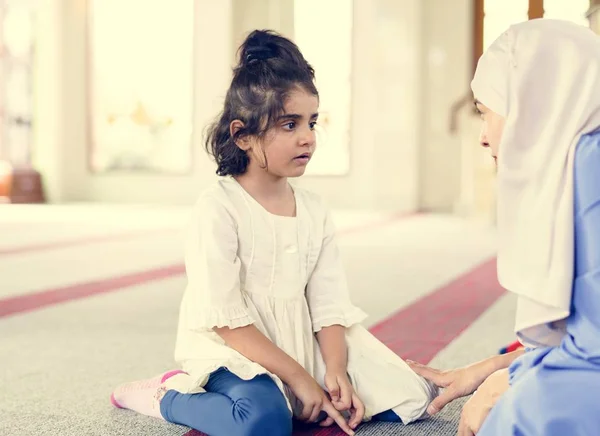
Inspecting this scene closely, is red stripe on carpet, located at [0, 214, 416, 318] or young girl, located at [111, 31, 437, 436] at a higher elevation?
young girl, located at [111, 31, 437, 436]

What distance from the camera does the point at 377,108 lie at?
322 inches

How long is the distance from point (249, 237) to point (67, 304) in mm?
1513

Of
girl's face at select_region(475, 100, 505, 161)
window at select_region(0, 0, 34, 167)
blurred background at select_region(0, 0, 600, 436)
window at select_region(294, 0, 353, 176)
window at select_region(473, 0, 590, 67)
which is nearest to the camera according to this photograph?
girl's face at select_region(475, 100, 505, 161)

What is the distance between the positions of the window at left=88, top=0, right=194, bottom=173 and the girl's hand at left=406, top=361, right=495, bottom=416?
7479 mm

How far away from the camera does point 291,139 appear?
1.62 metres

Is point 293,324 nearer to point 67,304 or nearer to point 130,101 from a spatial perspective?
point 67,304

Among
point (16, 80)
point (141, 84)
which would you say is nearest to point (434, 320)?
point (141, 84)

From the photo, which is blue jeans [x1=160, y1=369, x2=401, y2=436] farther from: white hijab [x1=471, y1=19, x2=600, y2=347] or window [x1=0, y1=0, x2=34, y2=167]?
window [x1=0, y1=0, x2=34, y2=167]

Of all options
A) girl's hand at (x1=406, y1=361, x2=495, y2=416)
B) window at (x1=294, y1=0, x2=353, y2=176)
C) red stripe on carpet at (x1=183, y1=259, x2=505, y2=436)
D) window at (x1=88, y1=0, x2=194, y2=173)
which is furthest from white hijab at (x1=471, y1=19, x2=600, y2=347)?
window at (x1=88, y1=0, x2=194, y2=173)

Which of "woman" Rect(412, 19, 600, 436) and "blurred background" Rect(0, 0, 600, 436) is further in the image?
"blurred background" Rect(0, 0, 600, 436)

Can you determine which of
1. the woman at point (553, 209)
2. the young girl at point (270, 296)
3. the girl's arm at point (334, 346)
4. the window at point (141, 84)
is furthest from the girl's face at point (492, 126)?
the window at point (141, 84)

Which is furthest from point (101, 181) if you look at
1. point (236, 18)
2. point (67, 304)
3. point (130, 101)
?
point (67, 304)

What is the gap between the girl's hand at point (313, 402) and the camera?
61.1 inches

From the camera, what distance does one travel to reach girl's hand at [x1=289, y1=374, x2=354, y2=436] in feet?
5.09
